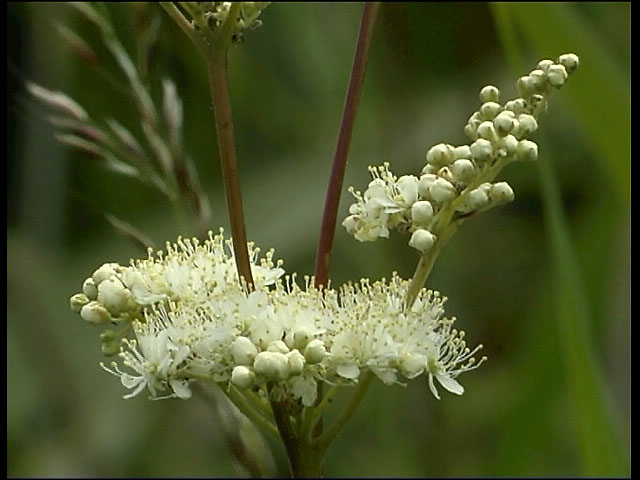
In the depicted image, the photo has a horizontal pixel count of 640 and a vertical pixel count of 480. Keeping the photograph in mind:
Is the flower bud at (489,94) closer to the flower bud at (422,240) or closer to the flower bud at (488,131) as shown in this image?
the flower bud at (488,131)

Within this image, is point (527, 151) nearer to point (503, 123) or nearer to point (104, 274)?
point (503, 123)

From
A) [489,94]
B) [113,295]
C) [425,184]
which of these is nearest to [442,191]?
[425,184]

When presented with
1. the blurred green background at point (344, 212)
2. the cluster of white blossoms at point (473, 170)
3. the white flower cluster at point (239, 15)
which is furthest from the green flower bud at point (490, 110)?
the blurred green background at point (344, 212)

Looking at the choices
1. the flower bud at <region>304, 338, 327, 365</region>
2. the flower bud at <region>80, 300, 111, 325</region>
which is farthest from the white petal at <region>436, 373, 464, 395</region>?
the flower bud at <region>80, 300, 111, 325</region>

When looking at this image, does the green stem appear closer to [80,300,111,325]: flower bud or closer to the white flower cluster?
[80,300,111,325]: flower bud

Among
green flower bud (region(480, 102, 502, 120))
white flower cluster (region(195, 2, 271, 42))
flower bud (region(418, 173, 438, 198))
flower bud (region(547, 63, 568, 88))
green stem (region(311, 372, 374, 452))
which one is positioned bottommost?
green stem (region(311, 372, 374, 452))

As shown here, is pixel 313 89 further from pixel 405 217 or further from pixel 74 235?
pixel 405 217

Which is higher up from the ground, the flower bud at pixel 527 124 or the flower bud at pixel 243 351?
the flower bud at pixel 527 124

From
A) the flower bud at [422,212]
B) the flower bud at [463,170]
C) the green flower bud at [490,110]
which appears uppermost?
the green flower bud at [490,110]
